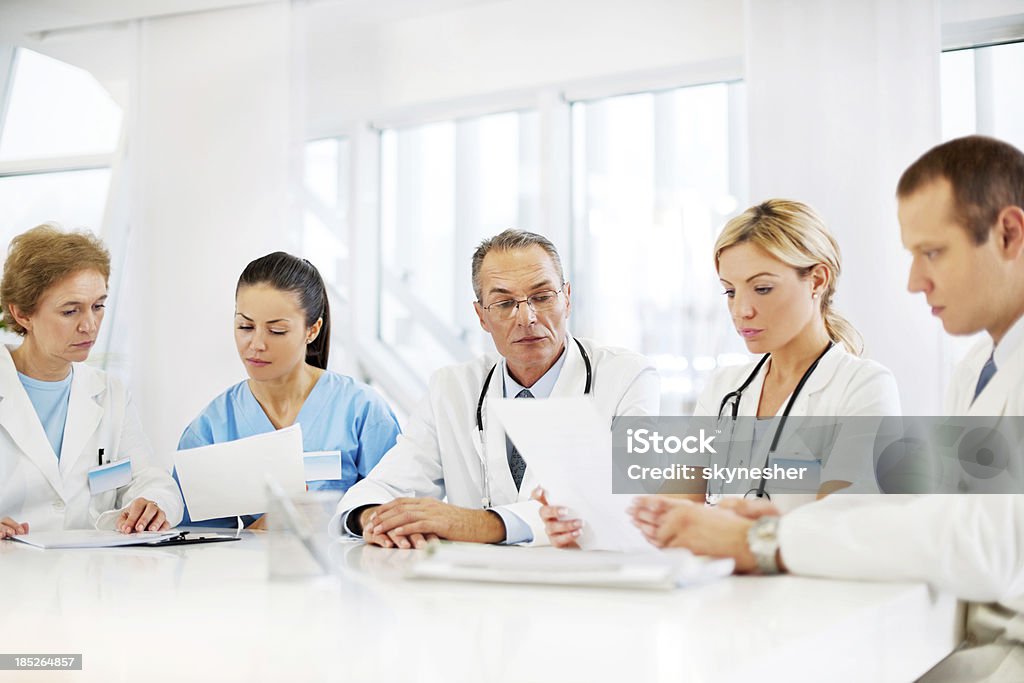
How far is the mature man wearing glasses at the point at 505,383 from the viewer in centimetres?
211

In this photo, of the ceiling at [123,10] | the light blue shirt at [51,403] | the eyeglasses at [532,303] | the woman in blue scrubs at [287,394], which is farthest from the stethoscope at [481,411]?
the ceiling at [123,10]

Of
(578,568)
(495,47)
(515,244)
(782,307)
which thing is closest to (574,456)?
(578,568)

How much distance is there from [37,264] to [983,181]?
230cm

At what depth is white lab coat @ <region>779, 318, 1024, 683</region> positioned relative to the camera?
1.23 meters

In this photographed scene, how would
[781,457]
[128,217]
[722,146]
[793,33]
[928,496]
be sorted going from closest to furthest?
[928,496], [781,457], [793,33], [722,146], [128,217]

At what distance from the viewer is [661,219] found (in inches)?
141

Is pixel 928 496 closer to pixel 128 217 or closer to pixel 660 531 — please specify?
pixel 660 531

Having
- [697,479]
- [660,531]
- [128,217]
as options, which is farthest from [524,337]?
[128,217]

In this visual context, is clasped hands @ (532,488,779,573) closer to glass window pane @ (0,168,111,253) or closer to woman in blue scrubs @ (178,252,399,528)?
woman in blue scrubs @ (178,252,399,528)

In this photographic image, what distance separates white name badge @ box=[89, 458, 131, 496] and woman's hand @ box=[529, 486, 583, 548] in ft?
4.45

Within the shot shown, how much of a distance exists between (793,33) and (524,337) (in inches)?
55.5

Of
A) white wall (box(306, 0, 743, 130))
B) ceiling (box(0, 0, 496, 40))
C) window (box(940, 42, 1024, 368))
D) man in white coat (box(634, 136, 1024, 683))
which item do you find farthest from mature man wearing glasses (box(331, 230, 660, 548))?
ceiling (box(0, 0, 496, 40))

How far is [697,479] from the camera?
187 cm

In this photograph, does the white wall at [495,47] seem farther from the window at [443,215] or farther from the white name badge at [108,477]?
Result: the white name badge at [108,477]
